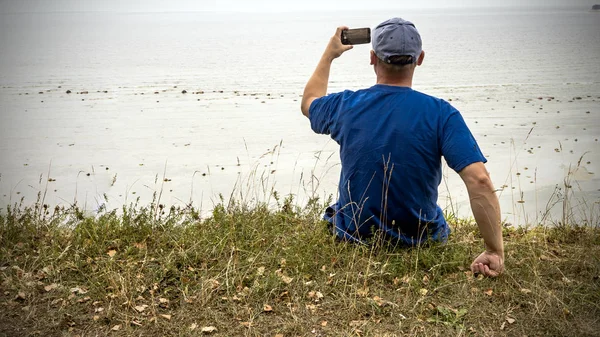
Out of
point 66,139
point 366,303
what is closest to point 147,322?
point 366,303

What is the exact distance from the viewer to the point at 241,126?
11867mm

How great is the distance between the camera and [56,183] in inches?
329

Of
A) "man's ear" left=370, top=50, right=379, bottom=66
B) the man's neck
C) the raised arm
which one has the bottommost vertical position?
the raised arm

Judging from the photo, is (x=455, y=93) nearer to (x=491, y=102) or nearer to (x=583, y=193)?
(x=491, y=102)

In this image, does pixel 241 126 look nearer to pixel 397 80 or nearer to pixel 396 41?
pixel 397 80

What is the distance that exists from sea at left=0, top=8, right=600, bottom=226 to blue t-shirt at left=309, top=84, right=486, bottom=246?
0.75 meters

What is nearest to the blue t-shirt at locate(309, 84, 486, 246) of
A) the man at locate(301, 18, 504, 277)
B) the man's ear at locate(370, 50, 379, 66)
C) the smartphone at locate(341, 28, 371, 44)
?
the man at locate(301, 18, 504, 277)

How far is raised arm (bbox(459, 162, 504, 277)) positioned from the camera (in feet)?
13.2

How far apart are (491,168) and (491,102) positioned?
599 centimetres

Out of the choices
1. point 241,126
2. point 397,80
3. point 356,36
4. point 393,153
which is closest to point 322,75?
point 356,36

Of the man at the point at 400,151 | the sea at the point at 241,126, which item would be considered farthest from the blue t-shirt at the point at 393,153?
the sea at the point at 241,126

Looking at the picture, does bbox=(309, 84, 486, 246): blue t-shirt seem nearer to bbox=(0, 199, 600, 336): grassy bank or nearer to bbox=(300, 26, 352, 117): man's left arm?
bbox=(300, 26, 352, 117): man's left arm

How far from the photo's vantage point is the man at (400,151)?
412 centimetres

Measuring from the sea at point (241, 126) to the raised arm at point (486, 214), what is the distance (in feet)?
4.08
